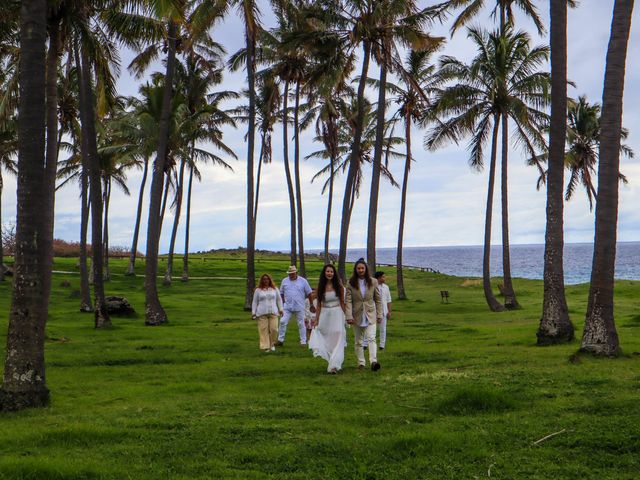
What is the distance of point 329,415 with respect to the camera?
855 cm

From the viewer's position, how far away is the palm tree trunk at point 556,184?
14914mm

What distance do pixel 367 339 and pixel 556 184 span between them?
596 cm

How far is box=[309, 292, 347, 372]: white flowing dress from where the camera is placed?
1216 centimetres

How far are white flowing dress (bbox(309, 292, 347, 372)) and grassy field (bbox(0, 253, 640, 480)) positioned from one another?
1.44 feet

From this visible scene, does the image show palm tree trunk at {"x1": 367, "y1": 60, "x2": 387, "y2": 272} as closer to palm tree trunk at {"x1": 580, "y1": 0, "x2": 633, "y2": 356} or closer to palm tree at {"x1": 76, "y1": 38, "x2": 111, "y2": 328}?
palm tree at {"x1": 76, "y1": 38, "x2": 111, "y2": 328}

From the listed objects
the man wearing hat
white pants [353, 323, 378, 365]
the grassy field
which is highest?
the man wearing hat

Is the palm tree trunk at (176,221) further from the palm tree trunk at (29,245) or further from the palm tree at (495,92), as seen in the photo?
the palm tree trunk at (29,245)

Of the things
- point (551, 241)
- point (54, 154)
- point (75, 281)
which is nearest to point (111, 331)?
point (54, 154)

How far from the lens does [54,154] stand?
61.4 ft

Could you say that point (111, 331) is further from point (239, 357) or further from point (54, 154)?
point (239, 357)

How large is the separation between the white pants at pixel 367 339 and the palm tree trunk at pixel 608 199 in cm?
381

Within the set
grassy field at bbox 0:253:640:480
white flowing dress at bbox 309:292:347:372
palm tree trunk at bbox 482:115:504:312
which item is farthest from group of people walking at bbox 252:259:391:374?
palm tree trunk at bbox 482:115:504:312

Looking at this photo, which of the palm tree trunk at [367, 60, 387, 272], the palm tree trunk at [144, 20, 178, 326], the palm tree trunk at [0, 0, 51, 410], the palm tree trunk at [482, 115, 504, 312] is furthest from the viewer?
the palm tree trunk at [482, 115, 504, 312]

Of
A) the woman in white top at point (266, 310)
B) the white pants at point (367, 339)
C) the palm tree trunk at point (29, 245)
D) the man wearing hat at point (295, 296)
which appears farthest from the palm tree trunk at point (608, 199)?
the palm tree trunk at point (29, 245)
